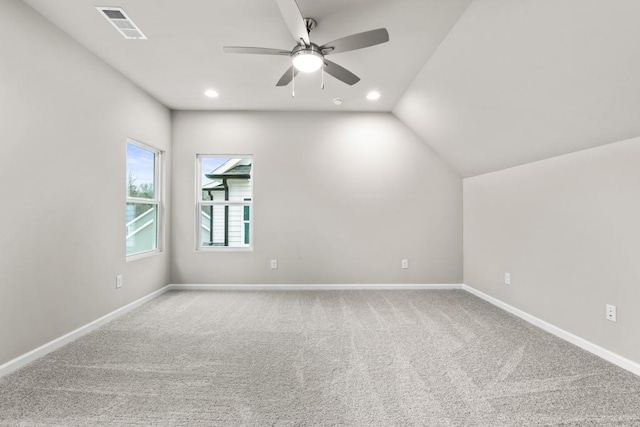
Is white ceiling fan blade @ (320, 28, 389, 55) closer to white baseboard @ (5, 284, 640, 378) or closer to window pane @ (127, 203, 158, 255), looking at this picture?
white baseboard @ (5, 284, 640, 378)

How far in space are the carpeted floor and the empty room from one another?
2 centimetres

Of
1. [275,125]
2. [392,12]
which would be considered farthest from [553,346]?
[275,125]

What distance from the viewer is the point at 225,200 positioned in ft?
15.9

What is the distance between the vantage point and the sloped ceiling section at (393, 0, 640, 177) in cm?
183

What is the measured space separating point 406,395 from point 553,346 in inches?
61.1

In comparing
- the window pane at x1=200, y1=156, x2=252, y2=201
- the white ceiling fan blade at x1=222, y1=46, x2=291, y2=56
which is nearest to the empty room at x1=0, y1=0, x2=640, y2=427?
the white ceiling fan blade at x1=222, y1=46, x2=291, y2=56

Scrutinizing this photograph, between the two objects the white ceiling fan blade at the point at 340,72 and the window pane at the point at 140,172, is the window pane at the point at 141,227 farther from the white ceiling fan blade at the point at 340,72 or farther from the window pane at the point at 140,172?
the white ceiling fan blade at the point at 340,72

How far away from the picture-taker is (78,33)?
2699 mm

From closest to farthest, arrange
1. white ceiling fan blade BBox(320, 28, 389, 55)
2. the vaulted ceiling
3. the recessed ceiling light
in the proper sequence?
the vaulted ceiling
white ceiling fan blade BBox(320, 28, 389, 55)
the recessed ceiling light

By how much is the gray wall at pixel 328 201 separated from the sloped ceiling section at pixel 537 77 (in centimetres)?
115

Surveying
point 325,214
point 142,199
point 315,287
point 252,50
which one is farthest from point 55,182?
point 315,287

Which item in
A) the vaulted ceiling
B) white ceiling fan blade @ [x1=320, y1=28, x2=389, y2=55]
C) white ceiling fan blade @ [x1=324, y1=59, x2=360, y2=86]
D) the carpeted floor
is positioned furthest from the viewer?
white ceiling fan blade @ [x1=324, y1=59, x2=360, y2=86]

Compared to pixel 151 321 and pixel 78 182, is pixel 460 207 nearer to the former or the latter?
pixel 151 321

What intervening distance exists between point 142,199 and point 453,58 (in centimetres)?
378
